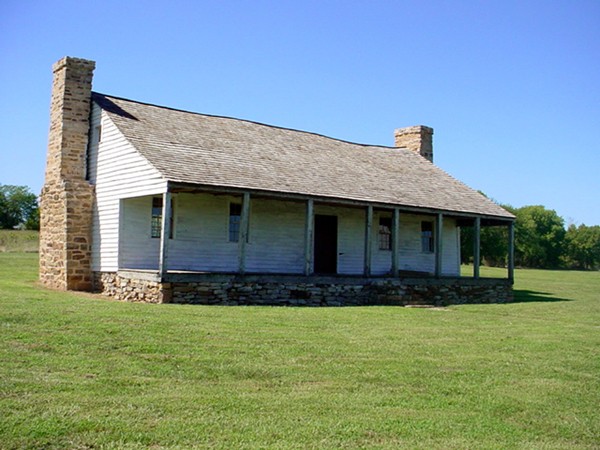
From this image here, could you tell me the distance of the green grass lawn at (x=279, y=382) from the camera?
655 centimetres

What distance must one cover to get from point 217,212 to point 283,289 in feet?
11.3

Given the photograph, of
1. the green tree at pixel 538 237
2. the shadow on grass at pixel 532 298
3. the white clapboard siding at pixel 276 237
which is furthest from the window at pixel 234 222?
the green tree at pixel 538 237

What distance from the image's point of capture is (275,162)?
20953mm

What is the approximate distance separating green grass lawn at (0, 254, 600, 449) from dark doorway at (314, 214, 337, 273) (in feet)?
27.9

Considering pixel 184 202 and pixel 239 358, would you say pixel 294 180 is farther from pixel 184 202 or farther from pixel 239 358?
pixel 239 358

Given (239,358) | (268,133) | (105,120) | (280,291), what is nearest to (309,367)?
(239,358)

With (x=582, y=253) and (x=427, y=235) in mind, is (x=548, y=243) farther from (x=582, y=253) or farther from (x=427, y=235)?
(x=427, y=235)

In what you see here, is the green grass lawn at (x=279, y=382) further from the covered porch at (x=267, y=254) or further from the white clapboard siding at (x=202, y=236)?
the white clapboard siding at (x=202, y=236)

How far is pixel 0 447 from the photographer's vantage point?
18.9 feet

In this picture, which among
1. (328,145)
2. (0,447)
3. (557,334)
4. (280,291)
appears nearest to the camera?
(0,447)

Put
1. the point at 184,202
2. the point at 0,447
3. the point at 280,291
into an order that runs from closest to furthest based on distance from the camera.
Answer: the point at 0,447
the point at 280,291
the point at 184,202

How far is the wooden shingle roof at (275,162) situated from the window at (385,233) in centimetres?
146

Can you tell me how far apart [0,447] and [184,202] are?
45.6ft

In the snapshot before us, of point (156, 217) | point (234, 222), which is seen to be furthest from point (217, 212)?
point (156, 217)
